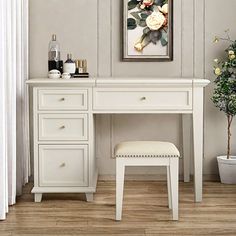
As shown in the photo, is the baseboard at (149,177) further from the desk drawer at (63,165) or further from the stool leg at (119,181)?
the stool leg at (119,181)

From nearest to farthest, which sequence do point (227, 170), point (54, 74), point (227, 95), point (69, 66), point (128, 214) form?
point (128, 214) → point (54, 74) → point (69, 66) → point (227, 95) → point (227, 170)

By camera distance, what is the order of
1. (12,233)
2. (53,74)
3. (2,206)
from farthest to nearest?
(53,74), (2,206), (12,233)

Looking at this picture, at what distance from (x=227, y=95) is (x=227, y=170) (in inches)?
22.3

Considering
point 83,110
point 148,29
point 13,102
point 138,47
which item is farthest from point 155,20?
point 13,102

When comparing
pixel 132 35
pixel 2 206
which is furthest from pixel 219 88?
pixel 2 206

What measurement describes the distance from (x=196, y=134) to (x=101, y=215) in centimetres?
85

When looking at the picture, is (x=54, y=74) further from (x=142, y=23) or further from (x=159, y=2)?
(x=159, y=2)

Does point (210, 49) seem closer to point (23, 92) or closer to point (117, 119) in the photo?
point (117, 119)

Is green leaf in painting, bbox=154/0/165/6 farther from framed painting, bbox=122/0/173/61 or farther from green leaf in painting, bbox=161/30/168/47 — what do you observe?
green leaf in painting, bbox=161/30/168/47

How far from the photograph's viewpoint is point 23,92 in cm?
460

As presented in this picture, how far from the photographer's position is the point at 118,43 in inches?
191

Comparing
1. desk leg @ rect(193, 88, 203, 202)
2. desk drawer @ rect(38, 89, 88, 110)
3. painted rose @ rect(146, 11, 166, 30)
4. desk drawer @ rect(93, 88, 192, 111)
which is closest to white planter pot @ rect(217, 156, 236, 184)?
desk leg @ rect(193, 88, 203, 202)

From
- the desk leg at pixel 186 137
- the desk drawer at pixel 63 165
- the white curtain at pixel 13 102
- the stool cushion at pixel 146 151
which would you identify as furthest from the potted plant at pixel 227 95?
the white curtain at pixel 13 102

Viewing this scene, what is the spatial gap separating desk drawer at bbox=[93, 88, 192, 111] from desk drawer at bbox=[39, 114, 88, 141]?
148mm
